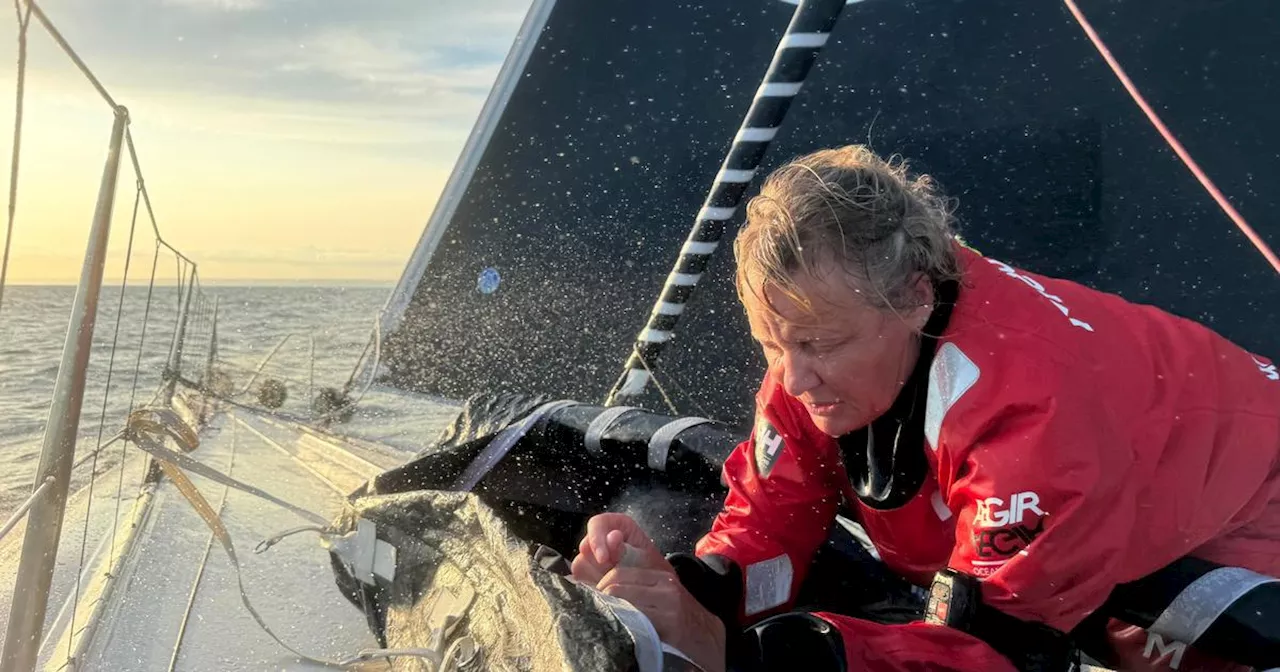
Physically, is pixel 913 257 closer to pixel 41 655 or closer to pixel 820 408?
pixel 820 408

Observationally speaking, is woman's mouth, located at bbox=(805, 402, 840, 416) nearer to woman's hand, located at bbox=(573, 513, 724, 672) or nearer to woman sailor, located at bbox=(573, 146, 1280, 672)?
woman sailor, located at bbox=(573, 146, 1280, 672)

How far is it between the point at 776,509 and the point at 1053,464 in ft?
1.61

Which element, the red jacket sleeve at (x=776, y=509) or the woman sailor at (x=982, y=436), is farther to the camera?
the red jacket sleeve at (x=776, y=509)

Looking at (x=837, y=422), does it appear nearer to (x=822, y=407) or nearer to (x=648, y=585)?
(x=822, y=407)

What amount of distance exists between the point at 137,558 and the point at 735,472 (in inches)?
51.7

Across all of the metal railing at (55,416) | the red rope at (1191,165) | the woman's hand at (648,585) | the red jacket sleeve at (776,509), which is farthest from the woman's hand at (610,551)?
the red rope at (1191,165)

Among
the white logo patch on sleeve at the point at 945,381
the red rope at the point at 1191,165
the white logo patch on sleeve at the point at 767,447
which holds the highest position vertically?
the red rope at the point at 1191,165

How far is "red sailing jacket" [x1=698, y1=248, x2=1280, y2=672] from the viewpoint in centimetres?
96

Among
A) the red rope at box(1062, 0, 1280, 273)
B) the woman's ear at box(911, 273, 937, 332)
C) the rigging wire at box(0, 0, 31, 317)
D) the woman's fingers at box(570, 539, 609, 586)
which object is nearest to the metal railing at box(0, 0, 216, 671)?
the rigging wire at box(0, 0, 31, 317)

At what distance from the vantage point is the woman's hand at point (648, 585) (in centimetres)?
97

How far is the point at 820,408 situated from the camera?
3.67ft

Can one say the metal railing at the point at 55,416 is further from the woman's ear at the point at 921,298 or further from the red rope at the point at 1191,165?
the red rope at the point at 1191,165

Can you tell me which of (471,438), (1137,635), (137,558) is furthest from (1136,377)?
(137,558)

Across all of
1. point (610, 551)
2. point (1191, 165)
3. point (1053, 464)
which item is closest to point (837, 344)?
point (1053, 464)
